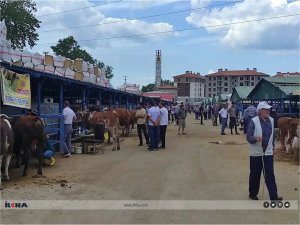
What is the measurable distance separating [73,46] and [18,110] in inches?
2862

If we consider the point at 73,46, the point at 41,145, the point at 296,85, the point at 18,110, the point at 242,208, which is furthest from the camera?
the point at 73,46

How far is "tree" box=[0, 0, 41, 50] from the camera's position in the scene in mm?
55781

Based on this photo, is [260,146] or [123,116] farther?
[123,116]

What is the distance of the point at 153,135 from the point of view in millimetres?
17094

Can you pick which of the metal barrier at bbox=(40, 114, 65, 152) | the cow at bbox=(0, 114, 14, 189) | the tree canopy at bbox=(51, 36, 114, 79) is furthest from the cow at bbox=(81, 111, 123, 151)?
the tree canopy at bbox=(51, 36, 114, 79)

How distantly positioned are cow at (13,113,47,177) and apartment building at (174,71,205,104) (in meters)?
160

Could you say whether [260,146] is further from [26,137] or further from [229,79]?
[229,79]

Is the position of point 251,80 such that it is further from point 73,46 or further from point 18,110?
point 18,110

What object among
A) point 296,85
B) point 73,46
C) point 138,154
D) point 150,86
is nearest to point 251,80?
point 150,86

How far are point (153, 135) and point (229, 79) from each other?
167 meters

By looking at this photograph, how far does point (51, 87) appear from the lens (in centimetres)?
2053

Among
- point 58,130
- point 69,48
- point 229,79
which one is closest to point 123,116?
point 58,130

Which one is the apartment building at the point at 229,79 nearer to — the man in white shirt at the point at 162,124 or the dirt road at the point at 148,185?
the man in white shirt at the point at 162,124

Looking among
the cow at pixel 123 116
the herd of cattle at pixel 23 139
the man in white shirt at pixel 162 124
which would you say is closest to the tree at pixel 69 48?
the cow at pixel 123 116
